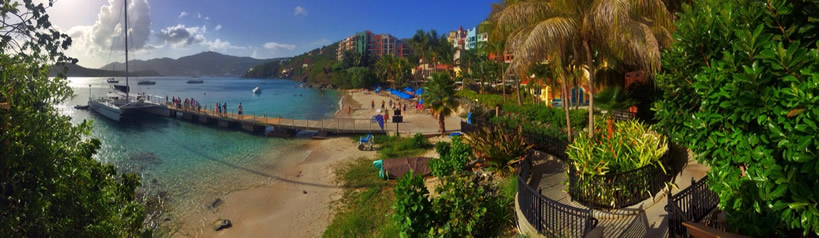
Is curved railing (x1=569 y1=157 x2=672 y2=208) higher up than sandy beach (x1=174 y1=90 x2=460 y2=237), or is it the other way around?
curved railing (x1=569 y1=157 x2=672 y2=208)

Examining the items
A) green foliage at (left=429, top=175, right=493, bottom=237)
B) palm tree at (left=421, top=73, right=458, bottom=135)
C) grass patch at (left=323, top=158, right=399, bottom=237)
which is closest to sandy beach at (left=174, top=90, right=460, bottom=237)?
grass patch at (left=323, top=158, right=399, bottom=237)

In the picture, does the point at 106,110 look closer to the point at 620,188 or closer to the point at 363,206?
the point at 363,206

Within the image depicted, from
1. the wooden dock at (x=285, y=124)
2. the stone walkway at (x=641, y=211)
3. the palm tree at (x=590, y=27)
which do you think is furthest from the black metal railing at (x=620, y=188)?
the wooden dock at (x=285, y=124)

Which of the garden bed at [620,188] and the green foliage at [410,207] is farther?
the garden bed at [620,188]

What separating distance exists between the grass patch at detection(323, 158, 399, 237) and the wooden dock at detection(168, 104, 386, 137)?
10677 mm

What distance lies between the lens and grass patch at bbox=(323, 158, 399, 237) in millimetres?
12289

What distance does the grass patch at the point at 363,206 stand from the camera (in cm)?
1229

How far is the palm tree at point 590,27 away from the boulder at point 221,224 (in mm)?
12284

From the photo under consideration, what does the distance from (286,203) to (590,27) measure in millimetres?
13910

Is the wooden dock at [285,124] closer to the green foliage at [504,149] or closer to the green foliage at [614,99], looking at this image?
the green foliage at [614,99]

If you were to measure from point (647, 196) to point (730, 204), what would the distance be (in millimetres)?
4863

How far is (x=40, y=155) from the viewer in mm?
3998

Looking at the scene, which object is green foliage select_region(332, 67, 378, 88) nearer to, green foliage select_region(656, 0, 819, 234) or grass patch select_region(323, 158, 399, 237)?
grass patch select_region(323, 158, 399, 237)

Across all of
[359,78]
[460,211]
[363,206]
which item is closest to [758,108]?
[460,211]
